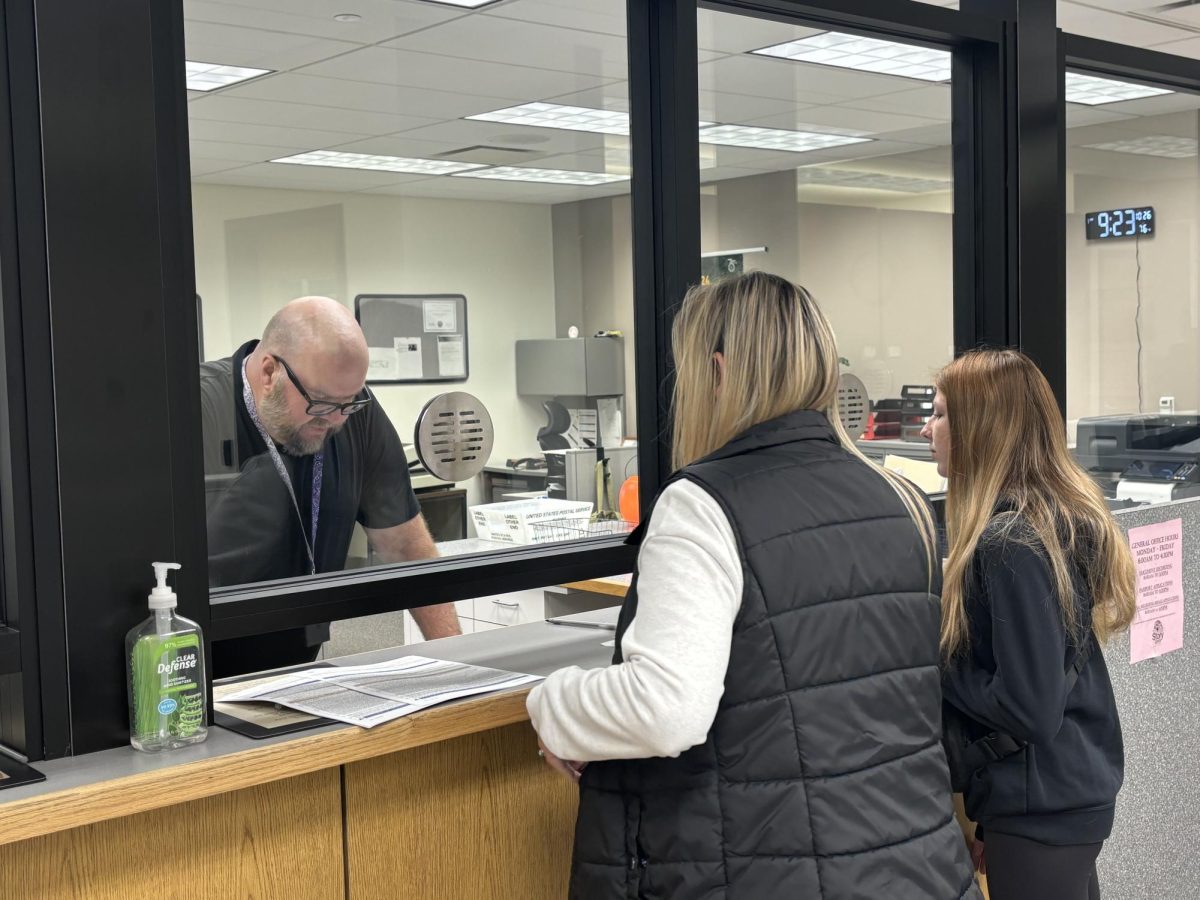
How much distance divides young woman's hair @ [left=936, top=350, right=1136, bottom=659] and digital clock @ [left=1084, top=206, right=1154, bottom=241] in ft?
4.10

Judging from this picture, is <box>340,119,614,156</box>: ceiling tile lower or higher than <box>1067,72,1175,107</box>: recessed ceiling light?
lower

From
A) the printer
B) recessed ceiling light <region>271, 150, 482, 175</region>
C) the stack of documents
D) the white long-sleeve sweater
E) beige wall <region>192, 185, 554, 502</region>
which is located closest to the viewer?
the white long-sleeve sweater

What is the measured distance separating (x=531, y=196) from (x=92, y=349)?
800mm

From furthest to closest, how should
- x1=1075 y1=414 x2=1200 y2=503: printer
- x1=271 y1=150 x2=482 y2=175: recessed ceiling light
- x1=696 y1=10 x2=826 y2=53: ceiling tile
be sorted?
1. x1=1075 y1=414 x2=1200 y2=503: printer
2. x1=696 y1=10 x2=826 y2=53: ceiling tile
3. x1=271 y1=150 x2=482 y2=175: recessed ceiling light

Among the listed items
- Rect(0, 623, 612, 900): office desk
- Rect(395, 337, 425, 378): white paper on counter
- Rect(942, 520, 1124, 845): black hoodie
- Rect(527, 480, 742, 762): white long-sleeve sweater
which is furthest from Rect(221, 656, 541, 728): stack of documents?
Rect(942, 520, 1124, 845): black hoodie

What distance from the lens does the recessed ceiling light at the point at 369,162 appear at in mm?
1676

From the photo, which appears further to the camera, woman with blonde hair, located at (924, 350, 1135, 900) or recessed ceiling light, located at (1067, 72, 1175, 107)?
recessed ceiling light, located at (1067, 72, 1175, 107)

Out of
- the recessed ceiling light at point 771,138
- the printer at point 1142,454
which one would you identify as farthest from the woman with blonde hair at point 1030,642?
the printer at point 1142,454

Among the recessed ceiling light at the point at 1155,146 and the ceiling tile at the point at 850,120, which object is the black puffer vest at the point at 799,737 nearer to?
the ceiling tile at the point at 850,120

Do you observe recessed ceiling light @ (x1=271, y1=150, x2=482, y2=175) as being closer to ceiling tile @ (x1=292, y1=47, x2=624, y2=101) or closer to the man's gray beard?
ceiling tile @ (x1=292, y1=47, x2=624, y2=101)

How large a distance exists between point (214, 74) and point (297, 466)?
1.68 feet

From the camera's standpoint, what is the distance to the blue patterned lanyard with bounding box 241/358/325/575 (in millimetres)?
1598

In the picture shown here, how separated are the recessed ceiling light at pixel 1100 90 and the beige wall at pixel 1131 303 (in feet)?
0.57

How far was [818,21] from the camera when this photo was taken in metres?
2.17
